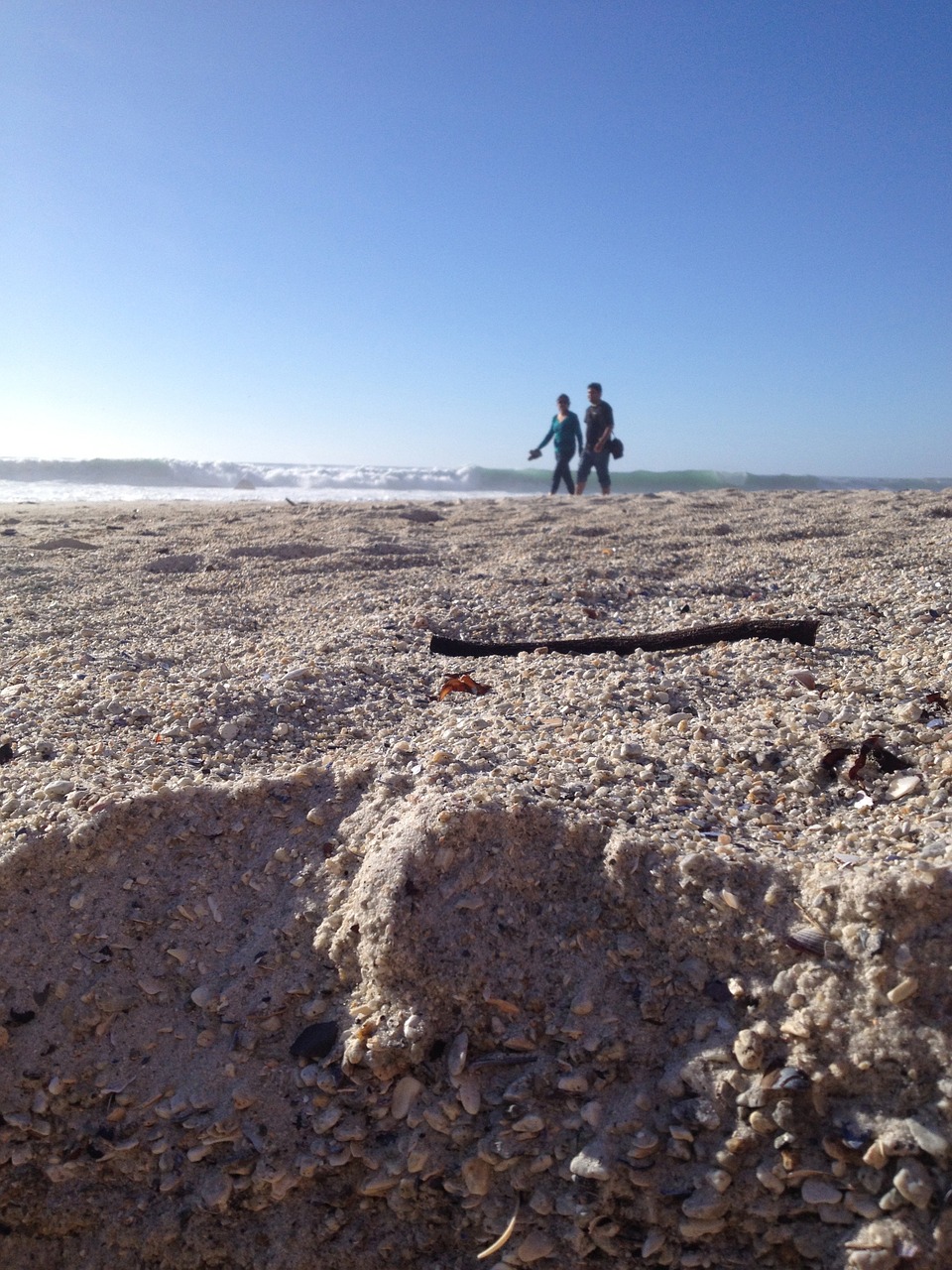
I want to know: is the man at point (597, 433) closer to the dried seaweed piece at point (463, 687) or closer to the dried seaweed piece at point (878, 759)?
the dried seaweed piece at point (463, 687)

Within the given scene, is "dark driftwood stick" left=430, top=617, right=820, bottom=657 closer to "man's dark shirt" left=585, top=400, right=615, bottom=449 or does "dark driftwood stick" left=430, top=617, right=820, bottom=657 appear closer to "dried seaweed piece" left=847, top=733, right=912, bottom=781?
"dried seaweed piece" left=847, top=733, right=912, bottom=781

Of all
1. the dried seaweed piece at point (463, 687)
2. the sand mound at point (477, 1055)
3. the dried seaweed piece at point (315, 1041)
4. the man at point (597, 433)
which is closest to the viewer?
the sand mound at point (477, 1055)

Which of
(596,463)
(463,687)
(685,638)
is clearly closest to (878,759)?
(685,638)

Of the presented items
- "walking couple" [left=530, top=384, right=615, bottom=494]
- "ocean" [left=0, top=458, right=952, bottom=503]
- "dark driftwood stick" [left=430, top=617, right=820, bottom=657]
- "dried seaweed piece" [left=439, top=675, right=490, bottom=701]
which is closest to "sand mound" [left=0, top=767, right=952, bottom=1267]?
"dried seaweed piece" [left=439, top=675, right=490, bottom=701]

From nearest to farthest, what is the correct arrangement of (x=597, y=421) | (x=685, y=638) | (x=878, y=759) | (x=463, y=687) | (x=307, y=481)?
1. (x=878, y=759)
2. (x=463, y=687)
3. (x=685, y=638)
4. (x=597, y=421)
5. (x=307, y=481)

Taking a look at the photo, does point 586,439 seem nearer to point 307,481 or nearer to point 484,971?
point 484,971

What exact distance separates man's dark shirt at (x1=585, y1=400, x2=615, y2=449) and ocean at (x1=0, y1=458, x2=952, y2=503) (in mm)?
6179

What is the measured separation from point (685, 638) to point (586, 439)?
8.12 metres

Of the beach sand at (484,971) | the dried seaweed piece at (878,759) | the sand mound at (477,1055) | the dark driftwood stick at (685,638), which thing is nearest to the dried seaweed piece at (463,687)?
the beach sand at (484,971)

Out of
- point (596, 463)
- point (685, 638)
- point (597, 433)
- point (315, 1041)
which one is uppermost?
point (597, 433)

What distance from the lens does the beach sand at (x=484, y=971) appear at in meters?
1.16

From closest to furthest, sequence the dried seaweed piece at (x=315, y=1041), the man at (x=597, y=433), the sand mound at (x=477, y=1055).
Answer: the sand mound at (x=477, y=1055) → the dried seaweed piece at (x=315, y=1041) → the man at (x=597, y=433)

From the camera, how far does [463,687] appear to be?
2.41 m

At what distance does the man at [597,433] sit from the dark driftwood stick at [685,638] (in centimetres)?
764
